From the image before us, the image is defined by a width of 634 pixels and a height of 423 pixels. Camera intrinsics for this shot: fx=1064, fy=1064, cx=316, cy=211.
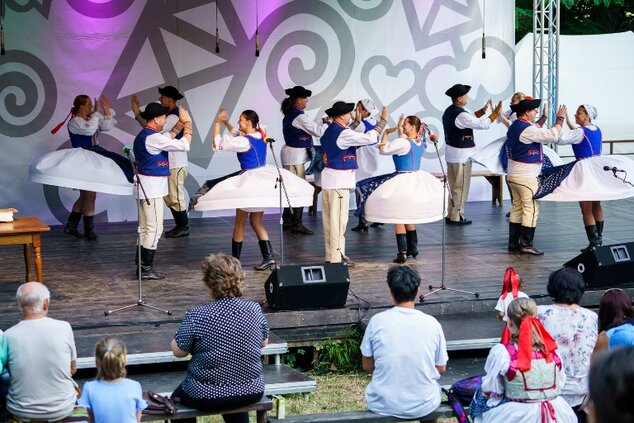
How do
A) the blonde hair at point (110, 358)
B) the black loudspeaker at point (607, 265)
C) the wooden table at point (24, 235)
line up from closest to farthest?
the blonde hair at point (110, 358) → the wooden table at point (24, 235) → the black loudspeaker at point (607, 265)

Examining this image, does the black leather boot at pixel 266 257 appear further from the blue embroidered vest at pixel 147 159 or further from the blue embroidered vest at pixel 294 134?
the blue embroidered vest at pixel 294 134

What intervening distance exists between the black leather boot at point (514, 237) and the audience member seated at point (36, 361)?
220 inches

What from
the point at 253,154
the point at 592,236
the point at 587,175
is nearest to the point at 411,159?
the point at 253,154

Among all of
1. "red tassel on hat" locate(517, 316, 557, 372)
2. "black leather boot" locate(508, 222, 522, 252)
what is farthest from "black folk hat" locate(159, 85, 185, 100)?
"red tassel on hat" locate(517, 316, 557, 372)

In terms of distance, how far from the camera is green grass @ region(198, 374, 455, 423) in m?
6.59

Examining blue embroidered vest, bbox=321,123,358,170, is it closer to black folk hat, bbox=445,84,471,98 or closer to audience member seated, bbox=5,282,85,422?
black folk hat, bbox=445,84,471,98

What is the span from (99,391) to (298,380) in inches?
78.7

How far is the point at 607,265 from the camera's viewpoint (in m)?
7.96

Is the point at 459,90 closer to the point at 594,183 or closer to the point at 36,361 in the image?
the point at 594,183

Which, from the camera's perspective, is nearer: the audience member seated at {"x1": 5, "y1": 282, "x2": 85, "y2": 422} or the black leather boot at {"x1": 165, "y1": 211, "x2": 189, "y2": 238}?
the audience member seated at {"x1": 5, "y1": 282, "x2": 85, "y2": 422}

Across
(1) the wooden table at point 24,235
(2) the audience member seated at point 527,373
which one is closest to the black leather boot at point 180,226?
(1) the wooden table at point 24,235

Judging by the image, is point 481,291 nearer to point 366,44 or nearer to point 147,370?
point 147,370

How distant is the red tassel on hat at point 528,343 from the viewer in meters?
4.85

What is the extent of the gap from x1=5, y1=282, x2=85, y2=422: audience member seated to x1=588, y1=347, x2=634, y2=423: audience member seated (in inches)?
138
